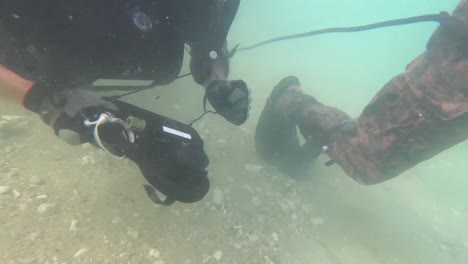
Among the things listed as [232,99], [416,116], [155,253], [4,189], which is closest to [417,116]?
[416,116]

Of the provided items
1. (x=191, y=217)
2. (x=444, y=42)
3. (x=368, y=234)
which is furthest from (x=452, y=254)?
(x=191, y=217)

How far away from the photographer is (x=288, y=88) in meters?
5.50

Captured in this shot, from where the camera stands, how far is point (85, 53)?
7.23 feet

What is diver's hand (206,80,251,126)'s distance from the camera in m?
2.69

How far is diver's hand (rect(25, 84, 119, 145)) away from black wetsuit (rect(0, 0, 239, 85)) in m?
0.20

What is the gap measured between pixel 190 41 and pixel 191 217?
5.95 ft

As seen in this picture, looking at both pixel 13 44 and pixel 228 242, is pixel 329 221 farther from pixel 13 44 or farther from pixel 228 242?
pixel 13 44

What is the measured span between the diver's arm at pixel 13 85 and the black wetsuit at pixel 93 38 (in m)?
0.09

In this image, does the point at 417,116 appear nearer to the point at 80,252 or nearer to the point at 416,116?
the point at 416,116

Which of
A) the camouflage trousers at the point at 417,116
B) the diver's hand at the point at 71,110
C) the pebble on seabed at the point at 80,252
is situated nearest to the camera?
the diver's hand at the point at 71,110

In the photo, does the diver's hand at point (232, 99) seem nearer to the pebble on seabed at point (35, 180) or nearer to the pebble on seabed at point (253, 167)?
the pebble on seabed at point (35, 180)

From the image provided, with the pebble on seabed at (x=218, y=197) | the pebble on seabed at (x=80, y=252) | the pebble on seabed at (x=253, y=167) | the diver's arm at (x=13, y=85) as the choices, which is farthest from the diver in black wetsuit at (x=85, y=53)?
the pebble on seabed at (x=253, y=167)

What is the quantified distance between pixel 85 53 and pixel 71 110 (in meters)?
0.53

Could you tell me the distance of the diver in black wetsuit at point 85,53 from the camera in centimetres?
192
